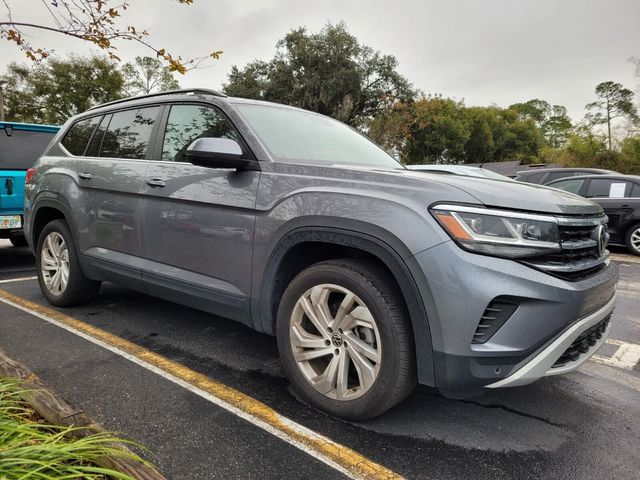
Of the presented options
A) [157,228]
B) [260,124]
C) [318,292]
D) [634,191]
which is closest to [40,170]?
[157,228]

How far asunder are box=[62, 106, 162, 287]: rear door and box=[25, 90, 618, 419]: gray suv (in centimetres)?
2

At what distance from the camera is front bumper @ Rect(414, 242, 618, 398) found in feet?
6.11

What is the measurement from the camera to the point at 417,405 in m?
2.54

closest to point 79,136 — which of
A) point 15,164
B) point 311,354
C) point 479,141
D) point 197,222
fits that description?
point 197,222

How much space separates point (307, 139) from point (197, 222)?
0.94 meters

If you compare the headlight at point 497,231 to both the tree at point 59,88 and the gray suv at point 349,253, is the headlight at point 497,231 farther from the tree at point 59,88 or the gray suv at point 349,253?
the tree at point 59,88

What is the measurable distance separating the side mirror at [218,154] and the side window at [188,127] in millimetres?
345

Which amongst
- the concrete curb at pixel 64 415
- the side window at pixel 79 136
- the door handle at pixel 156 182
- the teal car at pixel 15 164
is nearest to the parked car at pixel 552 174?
the side window at pixel 79 136

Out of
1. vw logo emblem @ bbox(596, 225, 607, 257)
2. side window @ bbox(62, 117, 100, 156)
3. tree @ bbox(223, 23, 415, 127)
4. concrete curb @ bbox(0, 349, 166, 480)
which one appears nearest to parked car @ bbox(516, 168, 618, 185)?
vw logo emblem @ bbox(596, 225, 607, 257)

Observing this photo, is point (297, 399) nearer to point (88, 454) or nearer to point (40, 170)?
point (88, 454)

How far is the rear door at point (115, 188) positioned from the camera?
3.35 metres

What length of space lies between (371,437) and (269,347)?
1.32 meters

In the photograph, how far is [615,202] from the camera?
28.2ft

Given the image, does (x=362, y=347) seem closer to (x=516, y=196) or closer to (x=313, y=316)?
(x=313, y=316)
